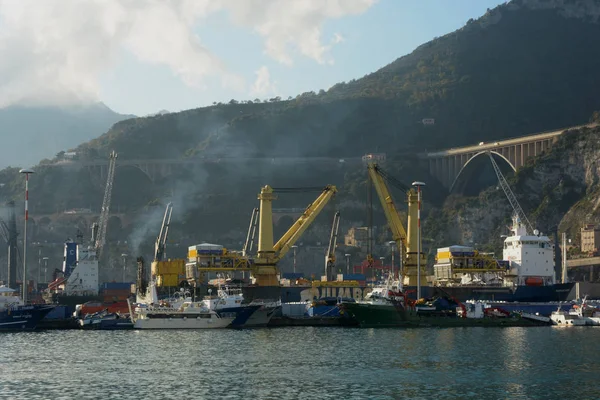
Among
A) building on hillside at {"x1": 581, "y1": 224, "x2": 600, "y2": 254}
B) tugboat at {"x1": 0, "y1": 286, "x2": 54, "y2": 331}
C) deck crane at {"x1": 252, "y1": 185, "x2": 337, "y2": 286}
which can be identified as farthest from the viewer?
building on hillside at {"x1": 581, "y1": 224, "x2": 600, "y2": 254}

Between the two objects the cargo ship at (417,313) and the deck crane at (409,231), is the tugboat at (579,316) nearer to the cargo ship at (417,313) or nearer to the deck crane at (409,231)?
the cargo ship at (417,313)

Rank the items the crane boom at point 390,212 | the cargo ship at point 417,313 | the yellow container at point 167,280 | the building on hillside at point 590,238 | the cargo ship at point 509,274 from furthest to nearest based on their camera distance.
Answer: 1. the building on hillside at point 590,238
2. the crane boom at point 390,212
3. the yellow container at point 167,280
4. the cargo ship at point 509,274
5. the cargo ship at point 417,313

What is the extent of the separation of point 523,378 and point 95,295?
109845mm

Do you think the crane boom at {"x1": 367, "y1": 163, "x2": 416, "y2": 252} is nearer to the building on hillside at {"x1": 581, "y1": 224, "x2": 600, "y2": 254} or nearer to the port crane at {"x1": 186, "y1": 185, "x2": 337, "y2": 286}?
the port crane at {"x1": 186, "y1": 185, "x2": 337, "y2": 286}

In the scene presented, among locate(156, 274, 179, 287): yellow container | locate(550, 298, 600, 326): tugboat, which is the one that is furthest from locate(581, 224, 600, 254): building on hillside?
locate(156, 274, 179, 287): yellow container

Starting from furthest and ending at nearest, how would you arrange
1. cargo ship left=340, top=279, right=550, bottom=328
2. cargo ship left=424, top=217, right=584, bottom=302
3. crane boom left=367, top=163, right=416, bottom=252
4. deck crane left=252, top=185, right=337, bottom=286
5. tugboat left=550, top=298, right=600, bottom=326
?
crane boom left=367, top=163, right=416, bottom=252 < deck crane left=252, top=185, right=337, bottom=286 < cargo ship left=424, top=217, right=584, bottom=302 < tugboat left=550, top=298, right=600, bottom=326 < cargo ship left=340, top=279, right=550, bottom=328

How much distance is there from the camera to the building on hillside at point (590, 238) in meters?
192

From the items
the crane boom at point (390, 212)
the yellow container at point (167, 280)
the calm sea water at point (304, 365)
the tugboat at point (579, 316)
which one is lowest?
the calm sea water at point (304, 365)

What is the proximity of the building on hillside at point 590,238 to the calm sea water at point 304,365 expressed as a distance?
85.0 meters

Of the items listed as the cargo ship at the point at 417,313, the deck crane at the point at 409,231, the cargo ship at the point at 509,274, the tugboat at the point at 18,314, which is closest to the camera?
the tugboat at the point at 18,314

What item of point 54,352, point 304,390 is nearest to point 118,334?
point 54,352

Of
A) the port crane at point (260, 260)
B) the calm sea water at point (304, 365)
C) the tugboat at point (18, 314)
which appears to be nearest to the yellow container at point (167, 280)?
the port crane at point (260, 260)

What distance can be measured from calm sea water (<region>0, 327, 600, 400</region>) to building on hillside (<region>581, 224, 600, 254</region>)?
8501cm

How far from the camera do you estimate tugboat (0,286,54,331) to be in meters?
118
